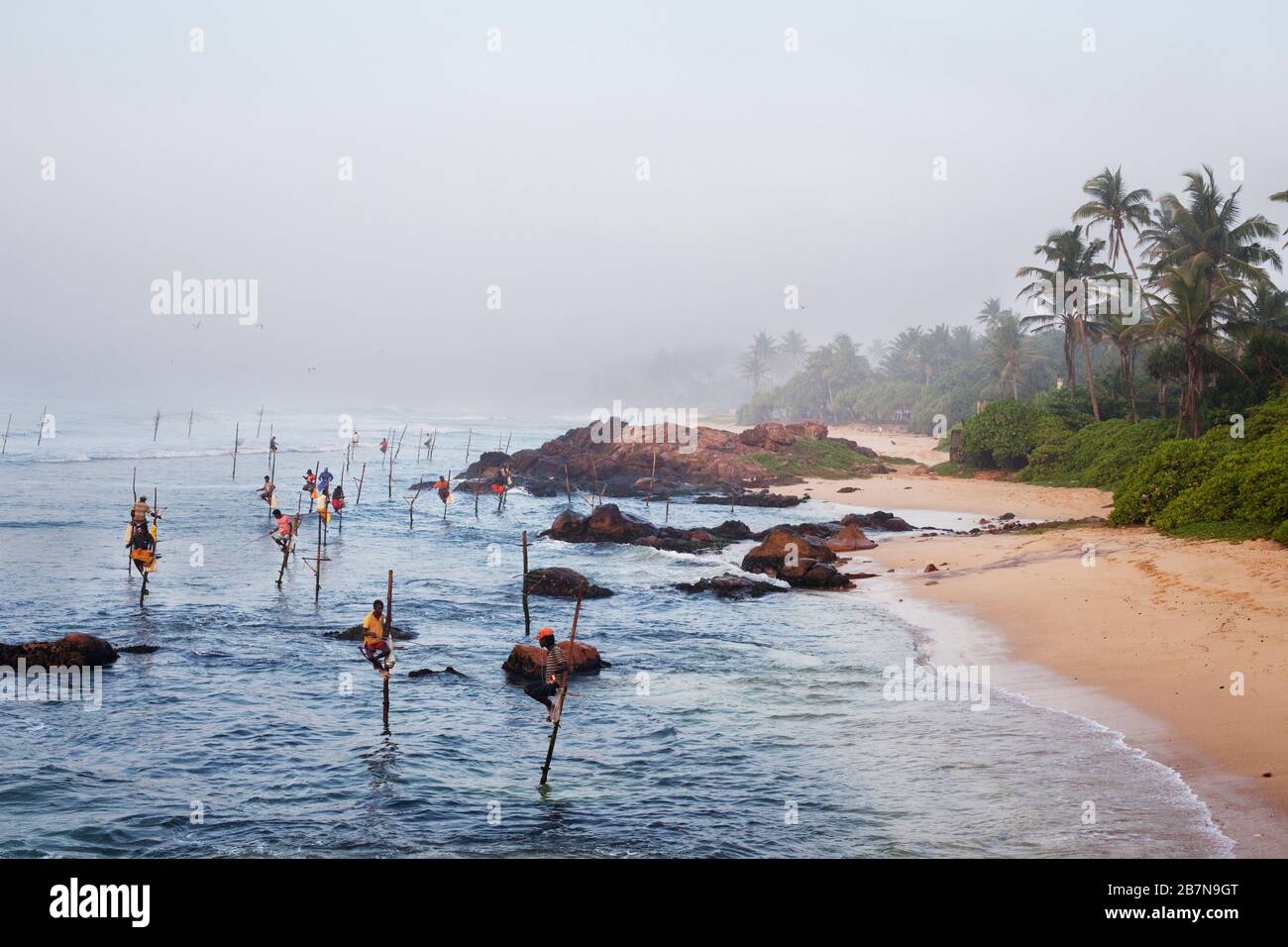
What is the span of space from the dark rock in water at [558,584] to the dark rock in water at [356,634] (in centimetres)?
577

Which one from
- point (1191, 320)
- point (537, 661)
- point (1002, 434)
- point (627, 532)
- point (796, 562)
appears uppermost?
point (1191, 320)

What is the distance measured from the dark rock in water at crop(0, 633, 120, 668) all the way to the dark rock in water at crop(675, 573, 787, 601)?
15823 mm

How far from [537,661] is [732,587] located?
1034cm

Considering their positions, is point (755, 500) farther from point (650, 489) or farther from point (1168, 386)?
point (1168, 386)

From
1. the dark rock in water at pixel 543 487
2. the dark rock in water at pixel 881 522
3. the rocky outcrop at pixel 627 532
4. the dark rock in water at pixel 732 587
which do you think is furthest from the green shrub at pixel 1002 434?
the dark rock in water at pixel 732 587

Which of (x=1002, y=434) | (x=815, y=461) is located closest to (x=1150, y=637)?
(x=1002, y=434)

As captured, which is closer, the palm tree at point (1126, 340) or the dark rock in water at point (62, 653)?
the dark rock in water at point (62, 653)

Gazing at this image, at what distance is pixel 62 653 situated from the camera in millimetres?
20141

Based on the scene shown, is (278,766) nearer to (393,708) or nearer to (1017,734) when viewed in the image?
(393,708)

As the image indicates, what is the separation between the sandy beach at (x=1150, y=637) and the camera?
43.4ft

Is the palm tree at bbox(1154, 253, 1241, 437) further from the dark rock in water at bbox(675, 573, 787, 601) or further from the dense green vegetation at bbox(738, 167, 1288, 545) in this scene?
the dark rock in water at bbox(675, 573, 787, 601)

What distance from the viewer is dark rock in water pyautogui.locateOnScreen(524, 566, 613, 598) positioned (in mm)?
29812

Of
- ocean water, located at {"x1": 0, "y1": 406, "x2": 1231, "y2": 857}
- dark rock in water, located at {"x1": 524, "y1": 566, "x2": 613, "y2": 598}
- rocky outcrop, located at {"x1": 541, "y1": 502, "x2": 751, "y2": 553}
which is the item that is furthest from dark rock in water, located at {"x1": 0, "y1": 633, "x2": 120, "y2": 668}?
rocky outcrop, located at {"x1": 541, "y1": 502, "x2": 751, "y2": 553}

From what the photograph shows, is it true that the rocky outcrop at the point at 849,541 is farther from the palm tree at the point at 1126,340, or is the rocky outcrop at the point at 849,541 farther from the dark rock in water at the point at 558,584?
the palm tree at the point at 1126,340
